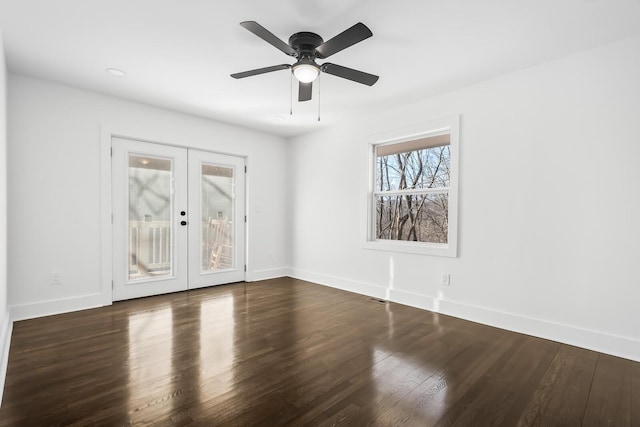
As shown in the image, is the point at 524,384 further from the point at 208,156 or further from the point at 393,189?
the point at 208,156

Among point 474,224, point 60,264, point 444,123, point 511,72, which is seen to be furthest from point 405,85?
point 60,264

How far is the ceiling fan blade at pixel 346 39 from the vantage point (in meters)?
1.98

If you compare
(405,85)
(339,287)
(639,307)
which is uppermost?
(405,85)

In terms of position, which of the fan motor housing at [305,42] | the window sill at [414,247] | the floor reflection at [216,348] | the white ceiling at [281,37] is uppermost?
the white ceiling at [281,37]

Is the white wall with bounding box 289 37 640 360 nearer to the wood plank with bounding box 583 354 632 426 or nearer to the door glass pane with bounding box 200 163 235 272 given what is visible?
the wood plank with bounding box 583 354 632 426

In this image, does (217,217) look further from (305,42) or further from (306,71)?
(305,42)

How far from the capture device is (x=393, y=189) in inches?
170

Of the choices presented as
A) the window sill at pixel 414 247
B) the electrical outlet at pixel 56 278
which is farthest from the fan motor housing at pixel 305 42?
the electrical outlet at pixel 56 278

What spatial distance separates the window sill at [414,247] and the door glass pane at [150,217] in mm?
2775

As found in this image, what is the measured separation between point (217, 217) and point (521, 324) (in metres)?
4.07

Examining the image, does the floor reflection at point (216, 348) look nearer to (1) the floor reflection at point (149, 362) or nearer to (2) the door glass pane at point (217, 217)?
(1) the floor reflection at point (149, 362)

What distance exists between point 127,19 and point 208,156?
250cm

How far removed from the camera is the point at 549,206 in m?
2.88

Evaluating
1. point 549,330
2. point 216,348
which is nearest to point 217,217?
point 216,348
